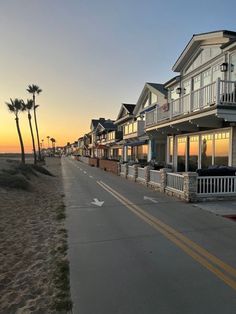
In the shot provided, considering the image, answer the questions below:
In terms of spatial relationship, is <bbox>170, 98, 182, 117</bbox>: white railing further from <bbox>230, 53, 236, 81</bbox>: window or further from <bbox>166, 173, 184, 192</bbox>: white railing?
<bbox>166, 173, 184, 192</bbox>: white railing

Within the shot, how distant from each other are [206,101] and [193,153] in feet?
19.9

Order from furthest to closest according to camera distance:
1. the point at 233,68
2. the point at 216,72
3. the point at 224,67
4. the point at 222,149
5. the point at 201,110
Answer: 1. the point at 216,72
2. the point at 222,149
3. the point at 224,67
4. the point at 233,68
5. the point at 201,110

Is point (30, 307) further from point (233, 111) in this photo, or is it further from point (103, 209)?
point (233, 111)

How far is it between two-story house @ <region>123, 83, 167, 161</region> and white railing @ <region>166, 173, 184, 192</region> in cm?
1372

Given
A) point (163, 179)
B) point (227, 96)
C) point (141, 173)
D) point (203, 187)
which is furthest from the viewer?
point (141, 173)

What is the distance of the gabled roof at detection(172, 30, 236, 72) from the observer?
18625mm

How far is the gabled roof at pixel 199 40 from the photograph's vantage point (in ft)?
61.1

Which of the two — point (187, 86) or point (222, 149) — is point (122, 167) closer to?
point (187, 86)

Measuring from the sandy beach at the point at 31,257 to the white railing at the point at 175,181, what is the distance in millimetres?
5346

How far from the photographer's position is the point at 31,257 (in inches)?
260

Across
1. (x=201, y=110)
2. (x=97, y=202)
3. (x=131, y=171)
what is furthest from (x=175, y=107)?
(x=97, y=202)

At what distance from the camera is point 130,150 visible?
145ft

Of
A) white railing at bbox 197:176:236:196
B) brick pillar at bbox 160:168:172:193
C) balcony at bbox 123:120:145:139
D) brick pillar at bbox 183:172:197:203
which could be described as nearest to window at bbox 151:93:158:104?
balcony at bbox 123:120:145:139

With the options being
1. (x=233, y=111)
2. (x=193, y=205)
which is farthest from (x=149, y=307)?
(x=233, y=111)
